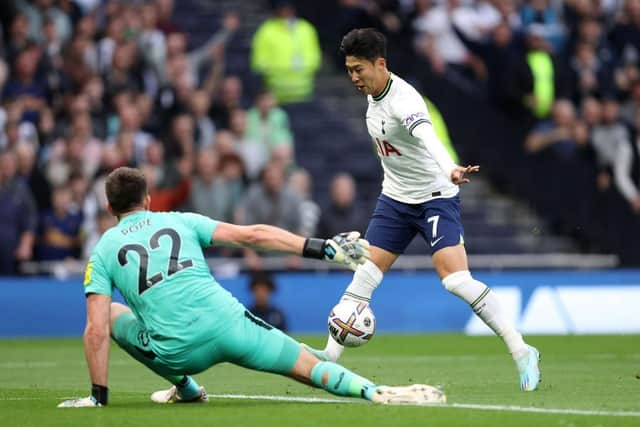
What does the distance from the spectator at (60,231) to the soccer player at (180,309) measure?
10.6 metres

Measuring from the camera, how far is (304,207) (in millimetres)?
20359

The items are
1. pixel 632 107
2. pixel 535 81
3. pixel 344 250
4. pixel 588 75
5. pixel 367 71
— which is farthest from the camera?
pixel 588 75

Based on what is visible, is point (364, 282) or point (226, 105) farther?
point (226, 105)

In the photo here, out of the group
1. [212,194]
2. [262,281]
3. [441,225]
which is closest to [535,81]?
[212,194]

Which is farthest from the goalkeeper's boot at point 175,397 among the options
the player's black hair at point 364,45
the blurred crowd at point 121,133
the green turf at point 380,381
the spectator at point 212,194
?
the spectator at point 212,194

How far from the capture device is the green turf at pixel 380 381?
865 centimetres

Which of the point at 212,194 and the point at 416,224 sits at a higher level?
the point at 416,224

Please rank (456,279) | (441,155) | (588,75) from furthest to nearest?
(588,75) < (456,279) < (441,155)

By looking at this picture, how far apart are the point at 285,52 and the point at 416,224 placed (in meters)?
12.0

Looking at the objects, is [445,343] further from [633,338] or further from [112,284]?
[112,284]

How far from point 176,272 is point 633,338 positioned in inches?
401

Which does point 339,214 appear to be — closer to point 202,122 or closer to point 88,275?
point 202,122

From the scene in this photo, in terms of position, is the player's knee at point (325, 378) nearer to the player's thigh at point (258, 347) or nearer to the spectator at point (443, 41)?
the player's thigh at point (258, 347)

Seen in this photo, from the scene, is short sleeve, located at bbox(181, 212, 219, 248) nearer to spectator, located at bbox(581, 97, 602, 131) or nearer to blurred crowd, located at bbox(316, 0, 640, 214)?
blurred crowd, located at bbox(316, 0, 640, 214)
